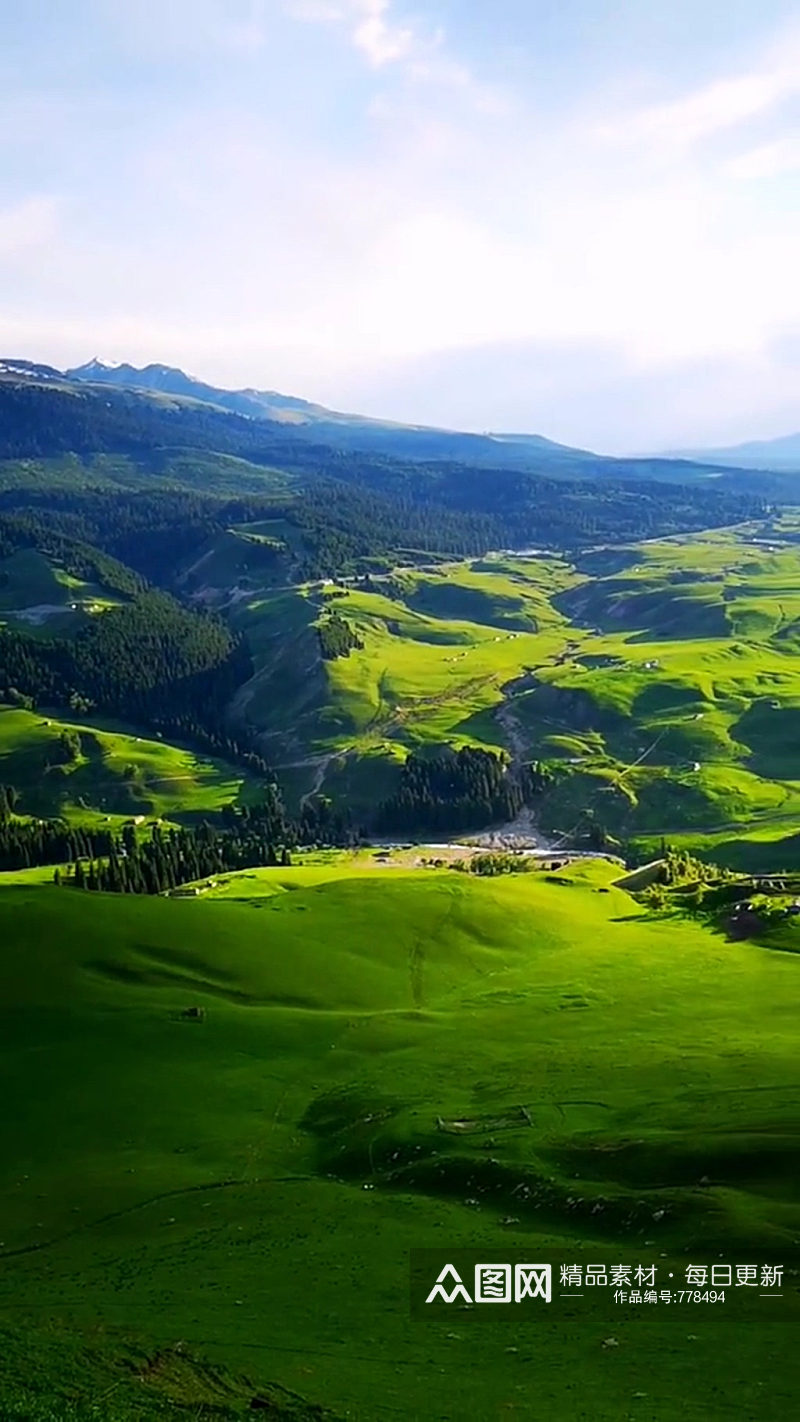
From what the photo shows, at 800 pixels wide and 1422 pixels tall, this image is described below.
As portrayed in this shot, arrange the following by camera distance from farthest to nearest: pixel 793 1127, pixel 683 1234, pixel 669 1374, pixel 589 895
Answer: pixel 589 895
pixel 793 1127
pixel 683 1234
pixel 669 1374

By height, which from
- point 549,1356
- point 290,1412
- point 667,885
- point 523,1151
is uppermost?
point 290,1412

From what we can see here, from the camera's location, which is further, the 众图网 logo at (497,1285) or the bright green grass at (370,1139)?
the 众图网 logo at (497,1285)

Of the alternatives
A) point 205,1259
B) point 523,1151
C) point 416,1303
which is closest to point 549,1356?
point 416,1303

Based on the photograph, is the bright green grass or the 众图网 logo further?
the 众图网 logo

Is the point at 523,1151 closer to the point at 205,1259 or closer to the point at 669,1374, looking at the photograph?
the point at 205,1259
